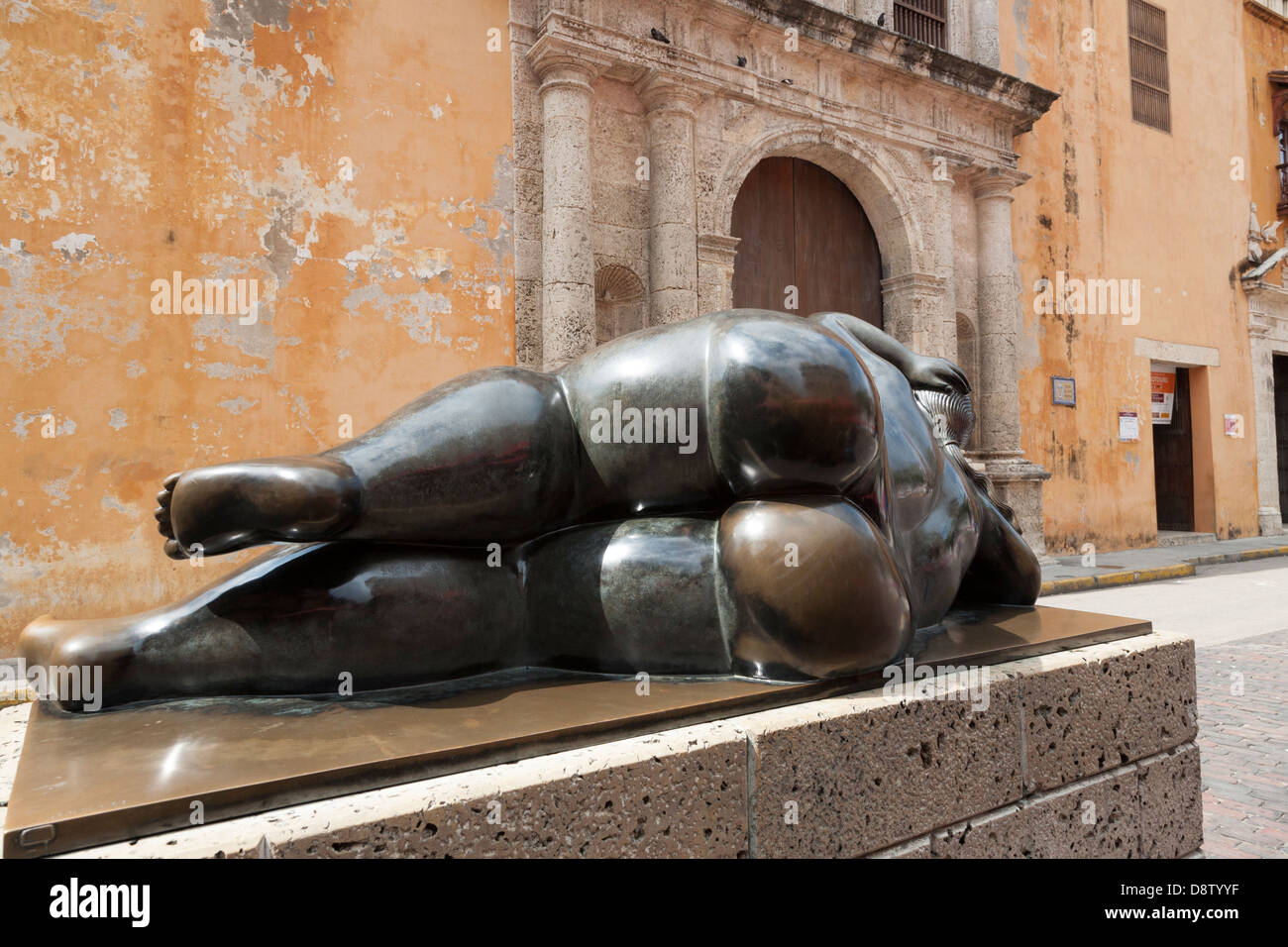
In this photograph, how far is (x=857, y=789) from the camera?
57.3 inches

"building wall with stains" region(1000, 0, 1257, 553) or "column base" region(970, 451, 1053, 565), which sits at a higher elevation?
"building wall with stains" region(1000, 0, 1257, 553)

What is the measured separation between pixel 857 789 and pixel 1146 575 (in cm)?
939

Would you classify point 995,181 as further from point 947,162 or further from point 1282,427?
point 1282,427

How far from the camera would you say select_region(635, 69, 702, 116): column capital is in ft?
23.3

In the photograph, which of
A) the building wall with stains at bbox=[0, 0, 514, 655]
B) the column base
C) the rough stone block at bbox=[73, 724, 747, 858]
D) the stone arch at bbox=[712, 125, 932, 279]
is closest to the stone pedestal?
the rough stone block at bbox=[73, 724, 747, 858]

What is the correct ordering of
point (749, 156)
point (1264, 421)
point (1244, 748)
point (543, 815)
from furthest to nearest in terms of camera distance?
point (1264, 421) → point (749, 156) → point (1244, 748) → point (543, 815)

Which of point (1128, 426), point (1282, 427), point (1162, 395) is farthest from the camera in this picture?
point (1282, 427)

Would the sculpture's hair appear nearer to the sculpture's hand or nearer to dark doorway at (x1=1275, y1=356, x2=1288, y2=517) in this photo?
the sculpture's hand

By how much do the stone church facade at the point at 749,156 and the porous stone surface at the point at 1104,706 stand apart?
5.05 meters

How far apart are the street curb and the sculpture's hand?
614 centimetres

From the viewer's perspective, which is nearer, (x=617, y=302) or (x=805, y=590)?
(x=805, y=590)

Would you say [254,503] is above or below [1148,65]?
below

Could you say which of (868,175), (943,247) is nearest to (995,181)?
(943,247)

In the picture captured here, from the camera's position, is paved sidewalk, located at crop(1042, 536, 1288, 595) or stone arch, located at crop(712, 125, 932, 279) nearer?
stone arch, located at crop(712, 125, 932, 279)
